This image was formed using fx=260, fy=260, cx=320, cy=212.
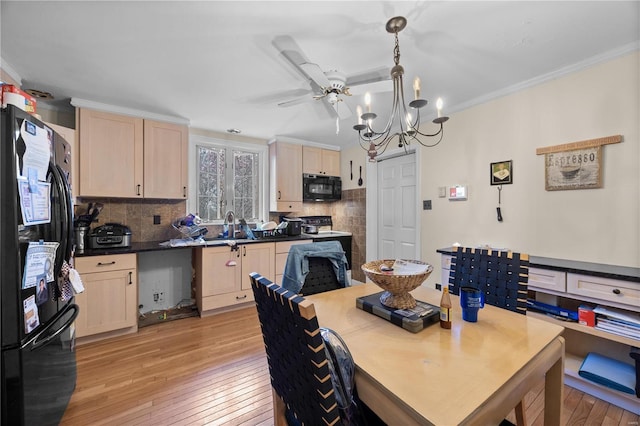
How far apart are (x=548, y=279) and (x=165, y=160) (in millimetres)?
3834

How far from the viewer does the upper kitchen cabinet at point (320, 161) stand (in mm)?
4153

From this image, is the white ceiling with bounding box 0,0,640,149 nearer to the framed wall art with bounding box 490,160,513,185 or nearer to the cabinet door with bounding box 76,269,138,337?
the framed wall art with bounding box 490,160,513,185

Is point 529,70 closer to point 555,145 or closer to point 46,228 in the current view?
point 555,145

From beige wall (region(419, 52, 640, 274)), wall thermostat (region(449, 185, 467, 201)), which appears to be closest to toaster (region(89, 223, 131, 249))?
beige wall (region(419, 52, 640, 274))

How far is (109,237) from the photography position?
2592 mm

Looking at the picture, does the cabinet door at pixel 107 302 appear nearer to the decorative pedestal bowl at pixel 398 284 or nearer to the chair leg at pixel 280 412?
the chair leg at pixel 280 412

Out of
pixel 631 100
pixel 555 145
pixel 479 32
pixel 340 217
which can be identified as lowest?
pixel 340 217

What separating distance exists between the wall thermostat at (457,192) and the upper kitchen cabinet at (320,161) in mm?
2065

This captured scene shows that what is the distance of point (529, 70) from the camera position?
83.0 inches

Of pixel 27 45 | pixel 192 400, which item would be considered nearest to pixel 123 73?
pixel 27 45

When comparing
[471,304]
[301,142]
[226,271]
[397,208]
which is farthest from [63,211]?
[397,208]

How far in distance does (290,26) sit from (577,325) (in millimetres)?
2751

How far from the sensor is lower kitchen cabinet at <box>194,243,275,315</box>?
118 inches

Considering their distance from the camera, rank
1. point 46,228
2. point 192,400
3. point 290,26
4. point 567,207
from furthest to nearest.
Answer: point 567,207 → point 192,400 → point 290,26 → point 46,228
